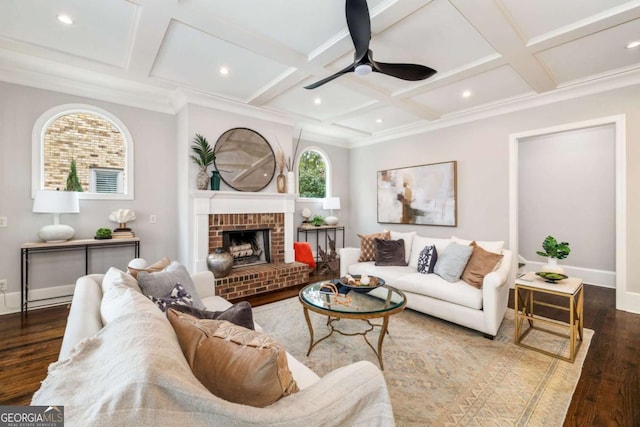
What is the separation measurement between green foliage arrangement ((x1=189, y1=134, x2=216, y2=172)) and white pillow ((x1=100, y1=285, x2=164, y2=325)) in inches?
109

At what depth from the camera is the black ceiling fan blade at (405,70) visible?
2.39 meters

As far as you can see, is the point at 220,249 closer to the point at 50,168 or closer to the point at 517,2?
the point at 50,168

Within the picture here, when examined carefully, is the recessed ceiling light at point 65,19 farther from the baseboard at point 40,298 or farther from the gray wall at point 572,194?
the gray wall at point 572,194

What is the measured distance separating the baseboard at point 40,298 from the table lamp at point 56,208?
2.22 feet

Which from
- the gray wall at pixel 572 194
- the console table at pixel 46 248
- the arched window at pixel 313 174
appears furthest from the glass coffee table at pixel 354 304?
the gray wall at pixel 572 194

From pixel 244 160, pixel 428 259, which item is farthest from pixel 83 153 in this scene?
pixel 428 259

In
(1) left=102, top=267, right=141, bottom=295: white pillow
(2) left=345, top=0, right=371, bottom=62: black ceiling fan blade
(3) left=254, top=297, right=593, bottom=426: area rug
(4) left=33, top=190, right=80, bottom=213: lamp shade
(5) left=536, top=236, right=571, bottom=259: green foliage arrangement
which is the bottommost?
(3) left=254, top=297, right=593, bottom=426: area rug

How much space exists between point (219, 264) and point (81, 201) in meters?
1.91

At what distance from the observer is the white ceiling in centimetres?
221

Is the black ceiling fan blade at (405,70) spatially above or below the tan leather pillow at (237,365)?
above

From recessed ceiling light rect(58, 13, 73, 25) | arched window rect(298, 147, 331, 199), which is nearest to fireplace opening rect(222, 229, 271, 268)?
arched window rect(298, 147, 331, 199)

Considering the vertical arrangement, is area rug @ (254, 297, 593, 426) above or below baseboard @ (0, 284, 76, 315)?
below

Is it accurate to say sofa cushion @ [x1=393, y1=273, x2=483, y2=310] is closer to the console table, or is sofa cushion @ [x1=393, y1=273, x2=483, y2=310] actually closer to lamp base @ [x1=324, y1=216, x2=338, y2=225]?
lamp base @ [x1=324, y1=216, x2=338, y2=225]

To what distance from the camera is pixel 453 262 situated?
10.1 ft
